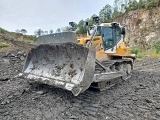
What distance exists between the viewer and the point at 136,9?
31750 millimetres

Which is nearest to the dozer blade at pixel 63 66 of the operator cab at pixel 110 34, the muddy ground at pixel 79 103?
the muddy ground at pixel 79 103

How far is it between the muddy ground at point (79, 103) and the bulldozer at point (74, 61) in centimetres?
34

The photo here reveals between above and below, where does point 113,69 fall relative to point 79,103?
above

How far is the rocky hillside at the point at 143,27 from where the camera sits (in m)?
27.2

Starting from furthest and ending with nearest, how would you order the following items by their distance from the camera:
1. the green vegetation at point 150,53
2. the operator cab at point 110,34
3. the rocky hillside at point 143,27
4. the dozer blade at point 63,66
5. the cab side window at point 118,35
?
the rocky hillside at point 143,27 → the green vegetation at point 150,53 → the cab side window at point 118,35 → the operator cab at point 110,34 → the dozer blade at point 63,66

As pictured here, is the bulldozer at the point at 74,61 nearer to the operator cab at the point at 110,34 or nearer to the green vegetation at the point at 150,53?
the operator cab at the point at 110,34

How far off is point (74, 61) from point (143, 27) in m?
24.2

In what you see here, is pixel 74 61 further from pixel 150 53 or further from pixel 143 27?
Answer: pixel 143 27

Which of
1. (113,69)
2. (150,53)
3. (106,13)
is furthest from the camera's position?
(106,13)

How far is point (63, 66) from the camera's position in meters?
6.45

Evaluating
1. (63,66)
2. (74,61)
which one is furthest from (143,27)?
(74,61)

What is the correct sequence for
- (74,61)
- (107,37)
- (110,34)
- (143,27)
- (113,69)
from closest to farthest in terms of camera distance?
(74,61) → (113,69) → (107,37) → (110,34) → (143,27)

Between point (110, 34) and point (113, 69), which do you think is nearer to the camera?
point (113, 69)

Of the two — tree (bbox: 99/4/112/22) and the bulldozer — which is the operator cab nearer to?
the bulldozer
